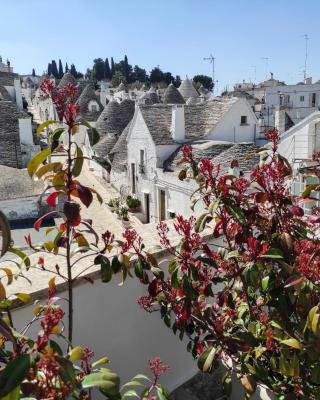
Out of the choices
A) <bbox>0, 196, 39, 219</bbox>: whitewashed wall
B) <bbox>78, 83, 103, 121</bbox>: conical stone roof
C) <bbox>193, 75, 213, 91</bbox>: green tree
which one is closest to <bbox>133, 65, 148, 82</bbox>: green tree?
<bbox>193, 75, 213, 91</bbox>: green tree

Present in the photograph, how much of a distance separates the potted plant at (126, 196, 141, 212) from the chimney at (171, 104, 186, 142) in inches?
140

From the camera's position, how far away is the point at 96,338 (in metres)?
2.99

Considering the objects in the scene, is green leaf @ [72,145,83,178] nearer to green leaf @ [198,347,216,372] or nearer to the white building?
green leaf @ [198,347,216,372]

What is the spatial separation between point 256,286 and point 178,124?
47.6 ft

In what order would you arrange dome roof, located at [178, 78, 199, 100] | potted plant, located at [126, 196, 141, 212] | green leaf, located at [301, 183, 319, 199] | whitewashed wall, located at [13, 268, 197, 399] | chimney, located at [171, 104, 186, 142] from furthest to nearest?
dome roof, located at [178, 78, 199, 100] → potted plant, located at [126, 196, 141, 212] → chimney, located at [171, 104, 186, 142] → whitewashed wall, located at [13, 268, 197, 399] → green leaf, located at [301, 183, 319, 199]

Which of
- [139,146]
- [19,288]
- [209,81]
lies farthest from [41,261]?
[209,81]

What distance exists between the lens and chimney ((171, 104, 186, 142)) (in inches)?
640

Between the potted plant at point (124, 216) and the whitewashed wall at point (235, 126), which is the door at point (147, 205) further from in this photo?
the whitewashed wall at point (235, 126)

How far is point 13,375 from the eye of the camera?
1.14 meters

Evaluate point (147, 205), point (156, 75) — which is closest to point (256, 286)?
point (147, 205)

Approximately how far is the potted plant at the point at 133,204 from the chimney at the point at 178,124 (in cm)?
355

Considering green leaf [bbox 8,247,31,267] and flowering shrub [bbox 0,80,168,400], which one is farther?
green leaf [bbox 8,247,31,267]

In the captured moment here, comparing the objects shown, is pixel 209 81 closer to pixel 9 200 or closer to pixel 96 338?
pixel 9 200

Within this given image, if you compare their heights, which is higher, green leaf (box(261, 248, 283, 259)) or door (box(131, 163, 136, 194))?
green leaf (box(261, 248, 283, 259))
